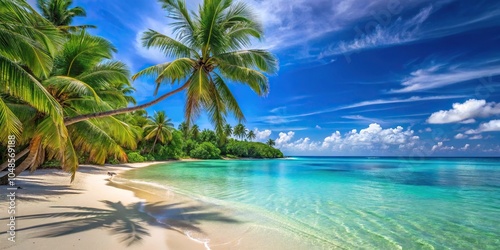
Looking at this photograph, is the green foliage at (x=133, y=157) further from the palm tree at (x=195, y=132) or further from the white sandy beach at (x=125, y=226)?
the white sandy beach at (x=125, y=226)

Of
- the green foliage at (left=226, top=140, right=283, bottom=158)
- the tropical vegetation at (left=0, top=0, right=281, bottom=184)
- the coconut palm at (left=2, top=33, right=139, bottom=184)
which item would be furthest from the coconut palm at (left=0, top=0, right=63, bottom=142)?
the green foliage at (left=226, top=140, right=283, bottom=158)

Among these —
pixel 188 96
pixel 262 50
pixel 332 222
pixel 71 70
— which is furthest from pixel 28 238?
pixel 262 50

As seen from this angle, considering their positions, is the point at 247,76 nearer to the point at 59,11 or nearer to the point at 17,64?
the point at 17,64

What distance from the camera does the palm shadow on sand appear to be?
14.4 feet

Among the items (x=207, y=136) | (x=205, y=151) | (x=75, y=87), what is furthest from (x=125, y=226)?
(x=207, y=136)

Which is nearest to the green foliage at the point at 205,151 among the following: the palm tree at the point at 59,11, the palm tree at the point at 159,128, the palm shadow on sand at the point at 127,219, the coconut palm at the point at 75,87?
the palm tree at the point at 159,128

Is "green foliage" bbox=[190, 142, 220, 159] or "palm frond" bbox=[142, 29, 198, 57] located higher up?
"palm frond" bbox=[142, 29, 198, 57]

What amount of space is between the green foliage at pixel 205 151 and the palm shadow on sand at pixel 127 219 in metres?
49.6

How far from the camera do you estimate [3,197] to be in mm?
6457

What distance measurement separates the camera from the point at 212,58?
7227 millimetres

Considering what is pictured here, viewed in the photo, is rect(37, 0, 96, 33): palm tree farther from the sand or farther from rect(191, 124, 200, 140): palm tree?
rect(191, 124, 200, 140): palm tree

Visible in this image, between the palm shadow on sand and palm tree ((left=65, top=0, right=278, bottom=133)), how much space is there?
8.77 feet

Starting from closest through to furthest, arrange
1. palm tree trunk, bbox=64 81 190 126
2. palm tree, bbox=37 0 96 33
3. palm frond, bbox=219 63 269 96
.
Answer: palm tree trunk, bbox=64 81 190 126
palm frond, bbox=219 63 269 96
palm tree, bbox=37 0 96 33

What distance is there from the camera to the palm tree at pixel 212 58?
7051mm
